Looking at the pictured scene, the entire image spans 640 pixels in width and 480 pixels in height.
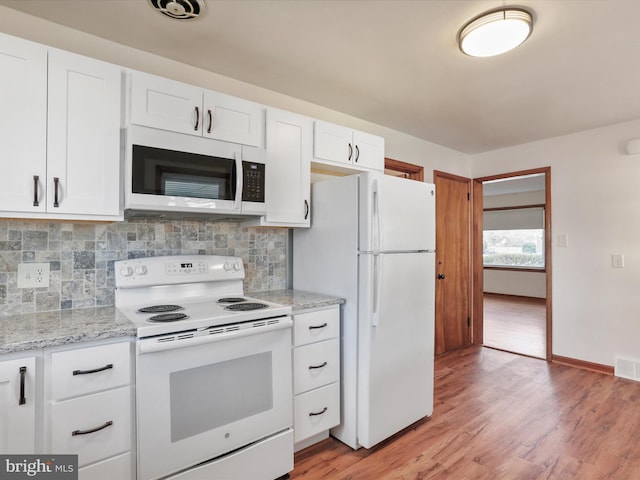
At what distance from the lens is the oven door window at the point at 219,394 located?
1.58m

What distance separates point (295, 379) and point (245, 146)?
55.6 inches

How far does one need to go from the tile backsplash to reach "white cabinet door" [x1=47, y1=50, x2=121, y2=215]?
32cm

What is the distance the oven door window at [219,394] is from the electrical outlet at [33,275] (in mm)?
896

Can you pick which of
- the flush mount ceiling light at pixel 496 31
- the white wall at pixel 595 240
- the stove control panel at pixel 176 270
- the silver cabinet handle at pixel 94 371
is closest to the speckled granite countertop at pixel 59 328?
the silver cabinet handle at pixel 94 371

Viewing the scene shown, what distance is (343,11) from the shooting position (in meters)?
1.77

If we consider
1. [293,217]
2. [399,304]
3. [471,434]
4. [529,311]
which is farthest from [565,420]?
[529,311]

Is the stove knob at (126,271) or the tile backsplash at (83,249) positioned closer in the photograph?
the tile backsplash at (83,249)

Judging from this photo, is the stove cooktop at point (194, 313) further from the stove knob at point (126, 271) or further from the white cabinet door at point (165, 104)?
the white cabinet door at point (165, 104)

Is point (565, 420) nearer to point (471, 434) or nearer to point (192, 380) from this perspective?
point (471, 434)

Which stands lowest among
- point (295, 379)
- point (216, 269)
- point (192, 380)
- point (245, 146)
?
point (295, 379)

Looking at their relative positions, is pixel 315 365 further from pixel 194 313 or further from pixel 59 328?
pixel 59 328

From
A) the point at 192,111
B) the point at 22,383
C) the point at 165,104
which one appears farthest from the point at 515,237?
the point at 22,383

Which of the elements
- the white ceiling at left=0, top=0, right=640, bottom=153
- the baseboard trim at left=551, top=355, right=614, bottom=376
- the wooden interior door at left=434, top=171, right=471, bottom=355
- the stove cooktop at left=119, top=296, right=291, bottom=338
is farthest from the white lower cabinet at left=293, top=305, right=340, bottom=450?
the baseboard trim at left=551, top=355, right=614, bottom=376

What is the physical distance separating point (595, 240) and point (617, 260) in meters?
0.26
